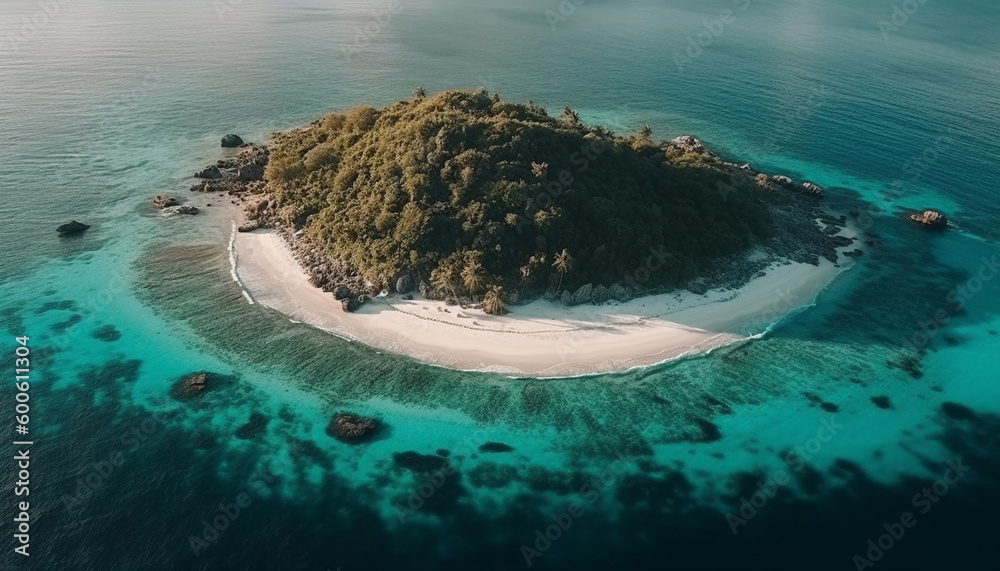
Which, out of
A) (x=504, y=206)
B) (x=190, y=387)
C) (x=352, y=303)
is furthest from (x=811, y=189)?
(x=190, y=387)

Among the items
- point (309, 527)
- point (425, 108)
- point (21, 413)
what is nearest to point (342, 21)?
point (425, 108)

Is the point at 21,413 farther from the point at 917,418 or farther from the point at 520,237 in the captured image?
the point at 917,418

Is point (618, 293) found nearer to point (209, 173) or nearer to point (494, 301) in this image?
point (494, 301)

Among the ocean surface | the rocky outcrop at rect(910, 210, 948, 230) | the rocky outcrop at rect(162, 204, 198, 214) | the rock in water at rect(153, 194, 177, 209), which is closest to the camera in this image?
the ocean surface

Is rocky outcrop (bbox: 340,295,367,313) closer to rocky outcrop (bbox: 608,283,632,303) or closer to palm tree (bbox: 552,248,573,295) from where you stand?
palm tree (bbox: 552,248,573,295)

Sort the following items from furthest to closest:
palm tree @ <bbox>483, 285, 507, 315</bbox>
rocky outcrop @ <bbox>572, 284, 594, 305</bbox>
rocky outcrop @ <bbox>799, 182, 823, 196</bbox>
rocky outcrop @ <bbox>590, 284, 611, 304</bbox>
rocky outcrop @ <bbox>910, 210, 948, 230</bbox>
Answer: rocky outcrop @ <bbox>799, 182, 823, 196</bbox> < rocky outcrop @ <bbox>910, 210, 948, 230</bbox> < rocky outcrop @ <bbox>590, 284, 611, 304</bbox> < rocky outcrop @ <bbox>572, 284, 594, 305</bbox> < palm tree @ <bbox>483, 285, 507, 315</bbox>

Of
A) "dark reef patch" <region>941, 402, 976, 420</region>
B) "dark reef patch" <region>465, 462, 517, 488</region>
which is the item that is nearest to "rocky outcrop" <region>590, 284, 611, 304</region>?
"dark reef patch" <region>465, 462, 517, 488</region>

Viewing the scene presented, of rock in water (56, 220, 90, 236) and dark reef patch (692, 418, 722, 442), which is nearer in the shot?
dark reef patch (692, 418, 722, 442)
